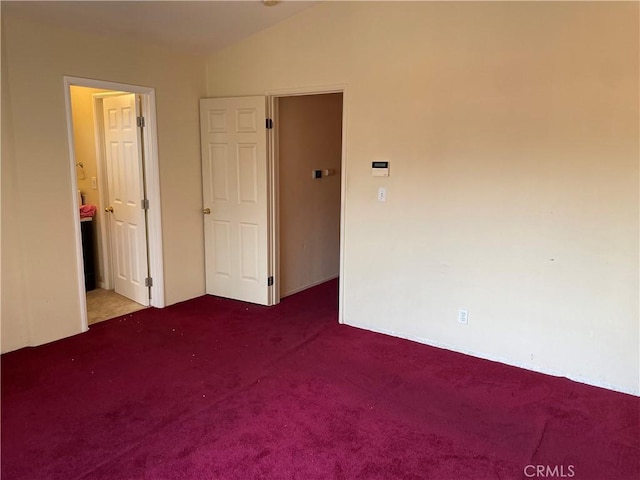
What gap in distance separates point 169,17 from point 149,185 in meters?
1.48

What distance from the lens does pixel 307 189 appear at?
16.3ft

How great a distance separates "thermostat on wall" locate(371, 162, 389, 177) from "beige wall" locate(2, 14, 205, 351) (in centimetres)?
209

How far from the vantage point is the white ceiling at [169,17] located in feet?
10.4

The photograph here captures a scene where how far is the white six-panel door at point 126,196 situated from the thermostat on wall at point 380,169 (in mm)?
2176

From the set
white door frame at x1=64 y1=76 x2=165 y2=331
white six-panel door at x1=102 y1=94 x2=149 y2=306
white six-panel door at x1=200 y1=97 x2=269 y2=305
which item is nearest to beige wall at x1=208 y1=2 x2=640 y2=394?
white six-panel door at x1=200 y1=97 x2=269 y2=305

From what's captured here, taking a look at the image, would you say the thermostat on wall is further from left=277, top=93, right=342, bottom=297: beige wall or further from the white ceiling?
the white ceiling

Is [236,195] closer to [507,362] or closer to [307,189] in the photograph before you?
[307,189]

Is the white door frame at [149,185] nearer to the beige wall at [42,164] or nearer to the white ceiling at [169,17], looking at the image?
the beige wall at [42,164]

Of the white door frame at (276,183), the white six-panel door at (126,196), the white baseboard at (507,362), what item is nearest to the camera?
the white baseboard at (507,362)

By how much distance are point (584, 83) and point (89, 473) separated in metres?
3.50

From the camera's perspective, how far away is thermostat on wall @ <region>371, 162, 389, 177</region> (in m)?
3.66

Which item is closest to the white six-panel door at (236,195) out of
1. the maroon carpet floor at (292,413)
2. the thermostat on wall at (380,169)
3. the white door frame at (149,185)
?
the white door frame at (149,185)

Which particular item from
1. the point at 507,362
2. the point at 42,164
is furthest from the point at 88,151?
the point at 507,362

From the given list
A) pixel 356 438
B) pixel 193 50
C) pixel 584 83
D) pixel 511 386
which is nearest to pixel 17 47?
pixel 193 50
